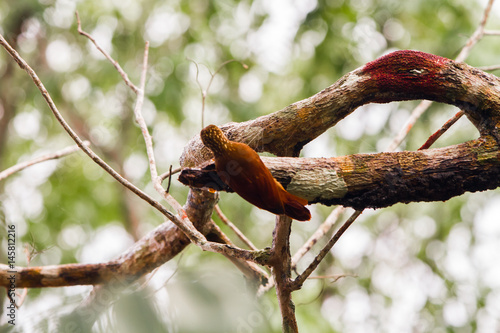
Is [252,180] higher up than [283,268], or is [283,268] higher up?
[252,180]

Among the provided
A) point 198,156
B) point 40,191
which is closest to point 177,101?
point 40,191

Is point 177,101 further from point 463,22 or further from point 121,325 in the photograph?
point 121,325

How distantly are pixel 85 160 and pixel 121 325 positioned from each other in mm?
4859

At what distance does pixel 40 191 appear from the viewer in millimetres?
5328

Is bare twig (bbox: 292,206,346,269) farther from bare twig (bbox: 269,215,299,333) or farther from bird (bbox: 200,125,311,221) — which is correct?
bird (bbox: 200,125,311,221)

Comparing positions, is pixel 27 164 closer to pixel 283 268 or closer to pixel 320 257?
pixel 283 268

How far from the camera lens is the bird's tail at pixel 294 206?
1.33 meters

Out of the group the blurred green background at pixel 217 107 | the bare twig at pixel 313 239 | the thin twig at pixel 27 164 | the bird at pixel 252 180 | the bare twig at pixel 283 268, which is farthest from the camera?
the blurred green background at pixel 217 107

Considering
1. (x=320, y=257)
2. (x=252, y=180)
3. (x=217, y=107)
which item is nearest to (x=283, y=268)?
(x=320, y=257)

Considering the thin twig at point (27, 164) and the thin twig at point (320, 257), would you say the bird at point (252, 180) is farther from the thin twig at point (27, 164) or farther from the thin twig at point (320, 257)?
the thin twig at point (27, 164)

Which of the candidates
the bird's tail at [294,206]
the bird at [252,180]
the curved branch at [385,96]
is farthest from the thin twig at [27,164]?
the bird's tail at [294,206]

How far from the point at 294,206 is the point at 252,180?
0.17m

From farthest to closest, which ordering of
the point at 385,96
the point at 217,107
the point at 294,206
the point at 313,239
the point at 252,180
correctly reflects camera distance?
the point at 217,107 → the point at 313,239 → the point at 385,96 → the point at 294,206 → the point at 252,180

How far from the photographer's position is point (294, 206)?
134 centimetres
